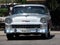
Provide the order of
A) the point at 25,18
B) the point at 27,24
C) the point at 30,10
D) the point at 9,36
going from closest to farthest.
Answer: the point at 27,24 → the point at 25,18 → the point at 9,36 → the point at 30,10

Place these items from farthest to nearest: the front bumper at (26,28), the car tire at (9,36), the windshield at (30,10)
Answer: the windshield at (30,10) < the car tire at (9,36) < the front bumper at (26,28)

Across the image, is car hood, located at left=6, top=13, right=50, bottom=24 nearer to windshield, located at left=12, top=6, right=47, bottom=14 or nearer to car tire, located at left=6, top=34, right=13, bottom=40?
car tire, located at left=6, top=34, right=13, bottom=40

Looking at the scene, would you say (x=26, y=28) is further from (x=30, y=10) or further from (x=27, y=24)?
(x=30, y=10)

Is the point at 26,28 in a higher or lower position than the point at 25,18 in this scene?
lower

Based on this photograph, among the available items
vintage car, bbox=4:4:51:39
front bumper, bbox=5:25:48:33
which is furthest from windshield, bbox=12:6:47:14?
front bumper, bbox=5:25:48:33

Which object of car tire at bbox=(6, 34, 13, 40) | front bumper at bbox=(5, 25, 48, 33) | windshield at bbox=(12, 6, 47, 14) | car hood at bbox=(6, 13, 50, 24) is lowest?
car tire at bbox=(6, 34, 13, 40)

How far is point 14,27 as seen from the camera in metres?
14.2

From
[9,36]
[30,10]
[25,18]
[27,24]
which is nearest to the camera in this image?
[27,24]

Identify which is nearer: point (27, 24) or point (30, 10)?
point (27, 24)

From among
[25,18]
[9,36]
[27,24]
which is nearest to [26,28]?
[27,24]

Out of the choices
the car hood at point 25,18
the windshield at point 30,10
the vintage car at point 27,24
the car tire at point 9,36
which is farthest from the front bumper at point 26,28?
the windshield at point 30,10

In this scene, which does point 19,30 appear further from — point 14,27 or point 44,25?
point 44,25

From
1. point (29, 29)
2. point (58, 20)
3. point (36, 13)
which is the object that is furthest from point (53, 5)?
point (29, 29)

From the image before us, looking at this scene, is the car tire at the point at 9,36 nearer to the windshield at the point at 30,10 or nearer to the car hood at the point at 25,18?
the car hood at the point at 25,18
